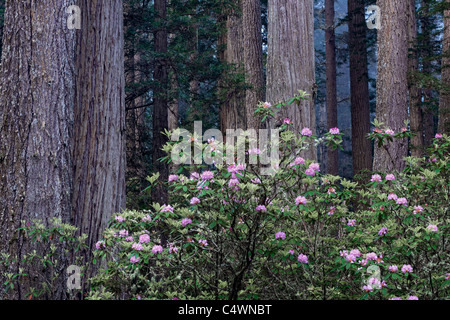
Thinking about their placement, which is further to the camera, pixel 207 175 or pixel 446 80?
pixel 446 80

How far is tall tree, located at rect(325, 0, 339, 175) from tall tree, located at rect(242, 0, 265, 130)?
5.85 meters

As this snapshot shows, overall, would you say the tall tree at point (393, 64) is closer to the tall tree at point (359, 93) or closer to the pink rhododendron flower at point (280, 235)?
the tall tree at point (359, 93)

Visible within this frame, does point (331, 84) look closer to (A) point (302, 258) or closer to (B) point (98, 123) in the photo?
(B) point (98, 123)

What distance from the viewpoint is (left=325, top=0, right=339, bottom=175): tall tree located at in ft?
57.1

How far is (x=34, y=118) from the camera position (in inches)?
165

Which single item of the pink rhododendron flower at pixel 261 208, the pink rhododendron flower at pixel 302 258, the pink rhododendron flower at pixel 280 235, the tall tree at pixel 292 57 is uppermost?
the tall tree at pixel 292 57

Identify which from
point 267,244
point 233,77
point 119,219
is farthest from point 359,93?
point 119,219

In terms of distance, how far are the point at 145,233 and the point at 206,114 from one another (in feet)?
31.5

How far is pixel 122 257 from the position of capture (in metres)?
3.36

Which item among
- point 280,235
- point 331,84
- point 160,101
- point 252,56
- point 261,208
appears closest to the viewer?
point 261,208

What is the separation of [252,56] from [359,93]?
4.39 m

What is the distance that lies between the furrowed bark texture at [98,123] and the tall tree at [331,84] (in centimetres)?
1274

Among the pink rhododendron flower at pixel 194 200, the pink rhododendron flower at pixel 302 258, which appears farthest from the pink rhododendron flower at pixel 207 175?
the pink rhododendron flower at pixel 302 258

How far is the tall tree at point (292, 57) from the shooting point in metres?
5.66
